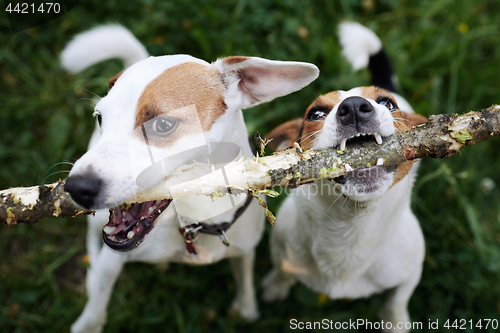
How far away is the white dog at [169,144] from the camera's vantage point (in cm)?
158

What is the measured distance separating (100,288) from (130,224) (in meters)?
0.92

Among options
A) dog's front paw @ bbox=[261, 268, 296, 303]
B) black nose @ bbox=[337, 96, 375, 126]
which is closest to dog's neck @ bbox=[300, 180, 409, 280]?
black nose @ bbox=[337, 96, 375, 126]

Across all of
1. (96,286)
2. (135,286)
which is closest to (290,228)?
(96,286)

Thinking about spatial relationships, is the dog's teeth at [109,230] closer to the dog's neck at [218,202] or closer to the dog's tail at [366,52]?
the dog's neck at [218,202]

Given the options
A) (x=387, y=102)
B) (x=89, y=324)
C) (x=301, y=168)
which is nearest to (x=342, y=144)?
(x=301, y=168)

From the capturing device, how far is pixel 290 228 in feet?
8.71

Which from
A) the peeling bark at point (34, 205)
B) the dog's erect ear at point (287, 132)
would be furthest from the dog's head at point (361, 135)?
the peeling bark at point (34, 205)

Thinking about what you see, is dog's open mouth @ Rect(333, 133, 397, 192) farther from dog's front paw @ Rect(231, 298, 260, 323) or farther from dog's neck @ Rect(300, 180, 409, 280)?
dog's front paw @ Rect(231, 298, 260, 323)

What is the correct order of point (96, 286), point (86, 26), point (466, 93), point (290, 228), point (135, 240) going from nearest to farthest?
point (135, 240), point (96, 286), point (290, 228), point (466, 93), point (86, 26)

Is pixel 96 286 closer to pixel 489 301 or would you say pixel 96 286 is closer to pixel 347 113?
pixel 347 113

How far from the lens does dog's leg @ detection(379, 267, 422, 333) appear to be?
105 inches

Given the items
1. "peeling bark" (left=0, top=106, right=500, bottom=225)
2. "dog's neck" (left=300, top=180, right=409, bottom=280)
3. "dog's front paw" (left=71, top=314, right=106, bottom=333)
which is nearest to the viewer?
"peeling bark" (left=0, top=106, right=500, bottom=225)

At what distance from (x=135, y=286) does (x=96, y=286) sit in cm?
104

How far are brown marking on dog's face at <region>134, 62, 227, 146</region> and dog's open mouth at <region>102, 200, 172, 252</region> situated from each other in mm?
353
